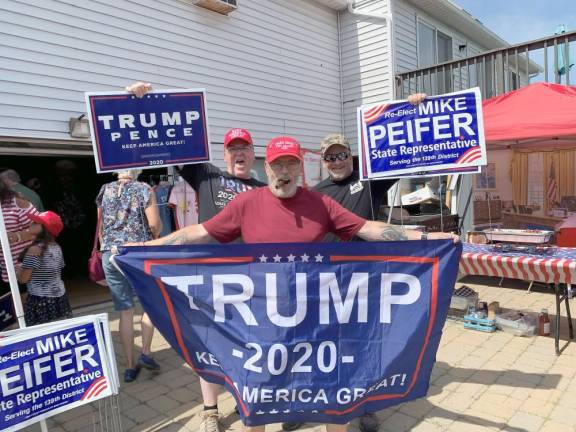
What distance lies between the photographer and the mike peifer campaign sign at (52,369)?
2.07 metres

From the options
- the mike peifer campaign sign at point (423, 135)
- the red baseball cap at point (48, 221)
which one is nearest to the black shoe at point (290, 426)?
the mike peifer campaign sign at point (423, 135)

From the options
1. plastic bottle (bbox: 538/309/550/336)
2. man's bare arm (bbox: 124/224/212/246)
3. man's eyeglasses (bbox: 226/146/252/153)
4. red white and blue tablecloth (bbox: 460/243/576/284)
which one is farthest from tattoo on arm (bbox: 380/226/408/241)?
plastic bottle (bbox: 538/309/550/336)

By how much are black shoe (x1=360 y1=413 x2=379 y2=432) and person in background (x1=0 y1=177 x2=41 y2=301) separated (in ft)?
9.91

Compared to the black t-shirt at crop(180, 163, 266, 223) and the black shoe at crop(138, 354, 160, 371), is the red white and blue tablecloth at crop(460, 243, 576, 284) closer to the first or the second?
the black t-shirt at crop(180, 163, 266, 223)

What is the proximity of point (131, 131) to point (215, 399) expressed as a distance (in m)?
2.12

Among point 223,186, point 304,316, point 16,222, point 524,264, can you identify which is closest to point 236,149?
point 223,186

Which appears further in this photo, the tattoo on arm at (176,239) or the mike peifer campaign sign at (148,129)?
the mike peifer campaign sign at (148,129)

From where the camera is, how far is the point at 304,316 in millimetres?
2152

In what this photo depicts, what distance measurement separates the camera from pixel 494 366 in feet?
12.6

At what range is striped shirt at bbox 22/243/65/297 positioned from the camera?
11.6ft

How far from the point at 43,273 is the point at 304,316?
2.64 meters

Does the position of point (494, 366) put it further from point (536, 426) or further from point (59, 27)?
point (59, 27)

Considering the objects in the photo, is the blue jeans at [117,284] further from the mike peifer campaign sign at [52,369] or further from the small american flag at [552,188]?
the small american flag at [552,188]

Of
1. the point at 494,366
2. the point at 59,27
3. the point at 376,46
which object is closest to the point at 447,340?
the point at 494,366
